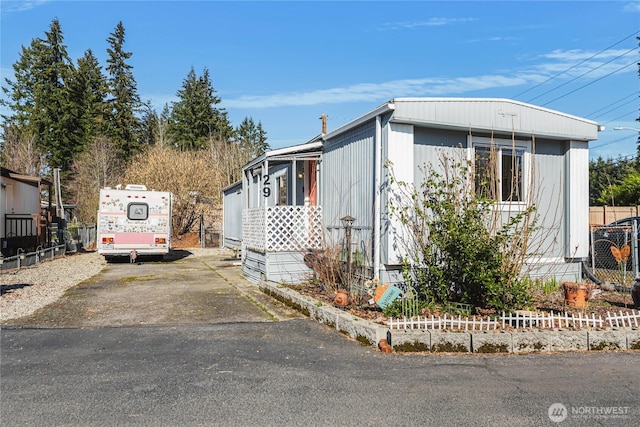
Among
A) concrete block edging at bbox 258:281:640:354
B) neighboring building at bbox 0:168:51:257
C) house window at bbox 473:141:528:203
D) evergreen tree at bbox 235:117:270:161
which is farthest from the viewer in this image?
evergreen tree at bbox 235:117:270:161

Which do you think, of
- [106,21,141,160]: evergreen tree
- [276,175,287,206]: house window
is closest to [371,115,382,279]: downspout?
[276,175,287,206]: house window

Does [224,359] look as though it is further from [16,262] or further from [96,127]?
[96,127]

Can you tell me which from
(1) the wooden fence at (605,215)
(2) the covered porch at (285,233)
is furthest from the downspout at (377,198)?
(1) the wooden fence at (605,215)

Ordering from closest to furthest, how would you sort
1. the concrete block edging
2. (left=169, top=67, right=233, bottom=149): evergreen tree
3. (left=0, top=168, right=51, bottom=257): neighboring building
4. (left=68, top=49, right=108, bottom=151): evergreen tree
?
the concrete block edging
(left=0, top=168, right=51, bottom=257): neighboring building
(left=68, top=49, right=108, bottom=151): evergreen tree
(left=169, top=67, right=233, bottom=149): evergreen tree

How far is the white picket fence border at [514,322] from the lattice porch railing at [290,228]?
4.30m

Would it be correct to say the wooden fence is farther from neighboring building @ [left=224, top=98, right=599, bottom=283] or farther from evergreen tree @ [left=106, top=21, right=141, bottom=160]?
evergreen tree @ [left=106, top=21, right=141, bottom=160]

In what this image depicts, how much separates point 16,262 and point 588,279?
1418cm

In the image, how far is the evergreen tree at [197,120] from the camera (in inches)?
1930

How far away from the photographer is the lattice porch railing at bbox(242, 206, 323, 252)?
1011cm

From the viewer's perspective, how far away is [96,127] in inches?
1636

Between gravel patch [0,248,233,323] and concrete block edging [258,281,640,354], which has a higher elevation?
concrete block edging [258,281,640,354]

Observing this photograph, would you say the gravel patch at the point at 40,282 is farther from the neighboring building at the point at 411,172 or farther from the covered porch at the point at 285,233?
the neighboring building at the point at 411,172

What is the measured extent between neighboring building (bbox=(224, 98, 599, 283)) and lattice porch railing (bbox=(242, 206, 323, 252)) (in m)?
0.02

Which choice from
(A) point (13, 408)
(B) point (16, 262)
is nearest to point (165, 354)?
(A) point (13, 408)
